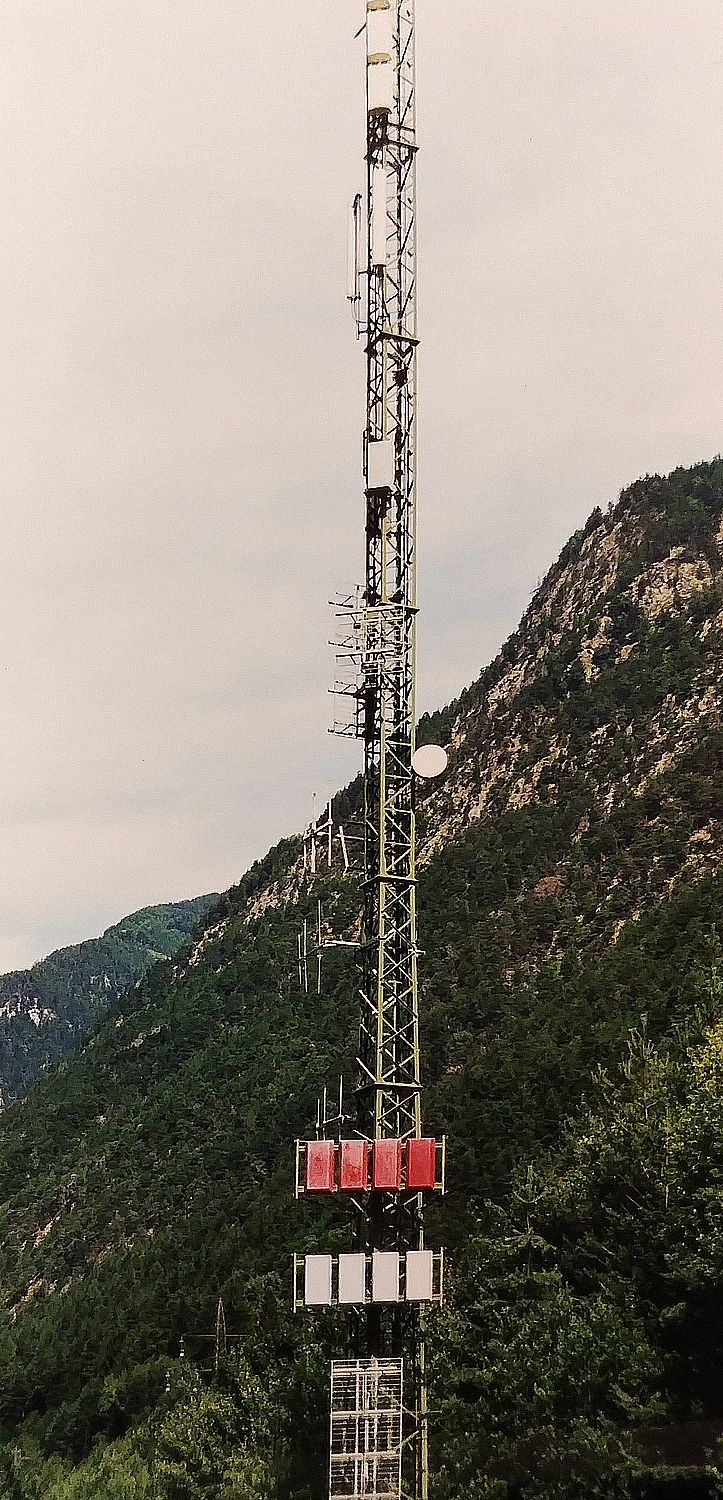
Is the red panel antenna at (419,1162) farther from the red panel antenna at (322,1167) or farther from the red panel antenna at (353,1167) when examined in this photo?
the red panel antenna at (322,1167)

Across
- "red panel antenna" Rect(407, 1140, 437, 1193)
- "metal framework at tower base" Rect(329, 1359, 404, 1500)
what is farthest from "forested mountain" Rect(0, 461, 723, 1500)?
"red panel antenna" Rect(407, 1140, 437, 1193)

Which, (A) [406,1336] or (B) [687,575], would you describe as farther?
(B) [687,575]

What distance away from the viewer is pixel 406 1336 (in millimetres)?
23969

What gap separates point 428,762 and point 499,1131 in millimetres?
22929

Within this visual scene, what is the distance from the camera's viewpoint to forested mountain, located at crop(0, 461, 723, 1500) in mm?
27484

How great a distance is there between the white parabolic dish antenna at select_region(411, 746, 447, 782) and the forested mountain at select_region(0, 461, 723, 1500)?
32.5 ft

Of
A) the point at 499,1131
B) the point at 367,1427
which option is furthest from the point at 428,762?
the point at 499,1131

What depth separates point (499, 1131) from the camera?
1756 inches

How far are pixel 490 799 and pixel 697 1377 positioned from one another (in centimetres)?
6046

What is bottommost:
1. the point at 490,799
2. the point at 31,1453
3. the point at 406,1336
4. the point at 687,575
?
the point at 31,1453

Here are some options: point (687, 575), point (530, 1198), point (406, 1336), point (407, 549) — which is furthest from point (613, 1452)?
point (687, 575)

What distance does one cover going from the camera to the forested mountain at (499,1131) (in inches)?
1082

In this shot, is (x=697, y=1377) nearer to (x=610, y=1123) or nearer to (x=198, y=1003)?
(x=610, y=1123)

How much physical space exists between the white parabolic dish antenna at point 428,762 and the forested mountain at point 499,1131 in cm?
989
